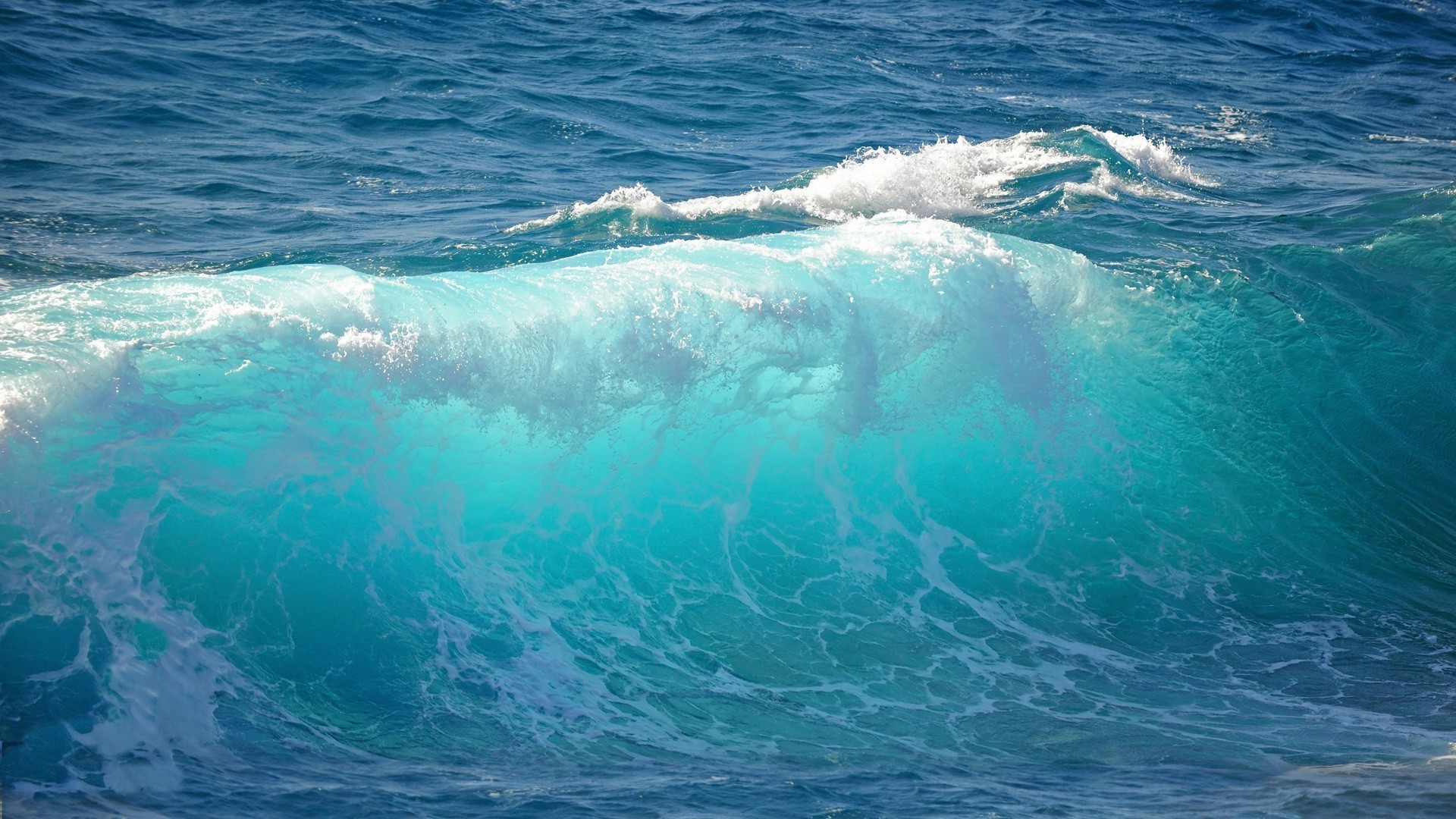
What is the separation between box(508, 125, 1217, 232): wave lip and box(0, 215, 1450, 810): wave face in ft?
6.48

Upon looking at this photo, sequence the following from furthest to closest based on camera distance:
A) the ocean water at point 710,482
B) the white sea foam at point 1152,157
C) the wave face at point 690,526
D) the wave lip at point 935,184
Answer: the white sea foam at point 1152,157 → the wave lip at point 935,184 → the wave face at point 690,526 → the ocean water at point 710,482

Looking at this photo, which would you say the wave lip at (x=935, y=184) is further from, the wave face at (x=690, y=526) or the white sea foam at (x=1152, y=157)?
the wave face at (x=690, y=526)

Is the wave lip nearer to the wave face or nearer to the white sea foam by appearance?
the white sea foam

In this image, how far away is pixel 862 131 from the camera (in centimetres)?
1477

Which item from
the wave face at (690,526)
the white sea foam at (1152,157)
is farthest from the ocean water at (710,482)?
the white sea foam at (1152,157)

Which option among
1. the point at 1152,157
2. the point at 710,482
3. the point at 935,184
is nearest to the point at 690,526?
the point at 710,482

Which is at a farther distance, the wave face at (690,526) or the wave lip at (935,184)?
the wave lip at (935,184)

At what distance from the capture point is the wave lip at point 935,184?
11.2m

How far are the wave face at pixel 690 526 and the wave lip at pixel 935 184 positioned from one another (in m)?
1.97

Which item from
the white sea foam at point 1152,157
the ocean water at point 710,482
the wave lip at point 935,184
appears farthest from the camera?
the white sea foam at point 1152,157

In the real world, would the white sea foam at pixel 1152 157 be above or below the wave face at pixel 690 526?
above

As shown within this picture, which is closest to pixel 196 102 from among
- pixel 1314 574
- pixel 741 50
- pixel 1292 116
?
pixel 741 50

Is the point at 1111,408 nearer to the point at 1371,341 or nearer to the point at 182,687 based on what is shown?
the point at 1371,341

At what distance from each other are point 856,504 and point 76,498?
16.6 feet
